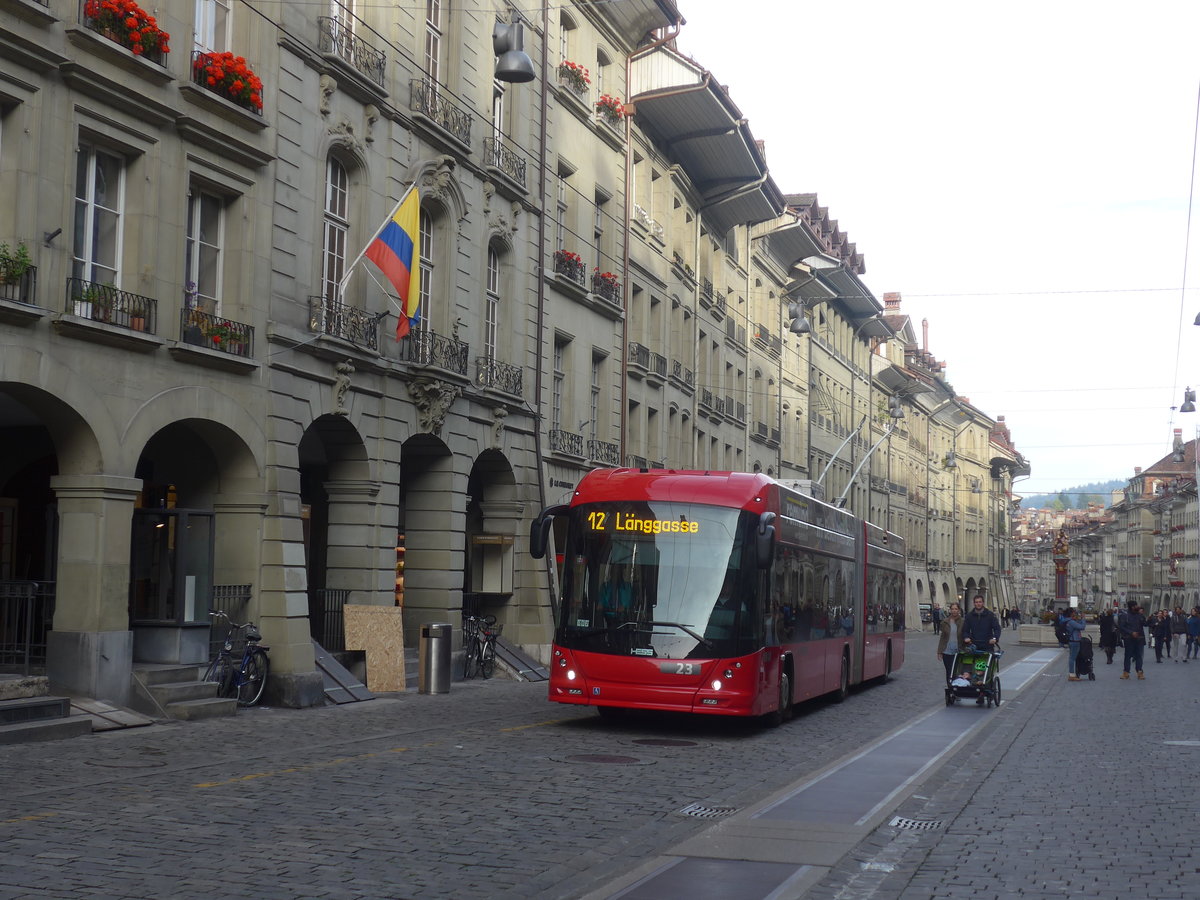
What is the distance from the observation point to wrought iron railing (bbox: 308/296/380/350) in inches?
883

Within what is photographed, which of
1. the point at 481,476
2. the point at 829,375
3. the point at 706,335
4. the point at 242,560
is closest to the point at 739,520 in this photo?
the point at 242,560

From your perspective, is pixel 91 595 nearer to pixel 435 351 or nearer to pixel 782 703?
pixel 782 703

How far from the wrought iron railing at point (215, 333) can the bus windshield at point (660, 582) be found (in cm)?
552

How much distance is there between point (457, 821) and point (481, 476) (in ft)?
67.7

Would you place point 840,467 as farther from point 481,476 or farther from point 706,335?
point 481,476

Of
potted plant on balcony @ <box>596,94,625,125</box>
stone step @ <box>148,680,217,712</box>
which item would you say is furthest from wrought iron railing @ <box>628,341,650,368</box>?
stone step @ <box>148,680,217,712</box>

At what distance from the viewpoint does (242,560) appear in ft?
68.5

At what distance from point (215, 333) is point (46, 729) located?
6410 millimetres

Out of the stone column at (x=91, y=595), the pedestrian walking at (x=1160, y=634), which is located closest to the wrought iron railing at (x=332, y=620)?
the stone column at (x=91, y=595)

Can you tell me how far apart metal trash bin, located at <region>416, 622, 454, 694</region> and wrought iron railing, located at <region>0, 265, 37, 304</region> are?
31.8 feet

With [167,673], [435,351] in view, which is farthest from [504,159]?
[167,673]

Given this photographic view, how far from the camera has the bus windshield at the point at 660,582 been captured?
17516 mm

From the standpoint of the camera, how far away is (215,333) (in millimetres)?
19859

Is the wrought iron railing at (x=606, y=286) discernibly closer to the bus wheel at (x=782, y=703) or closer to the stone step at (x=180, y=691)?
the bus wheel at (x=782, y=703)
